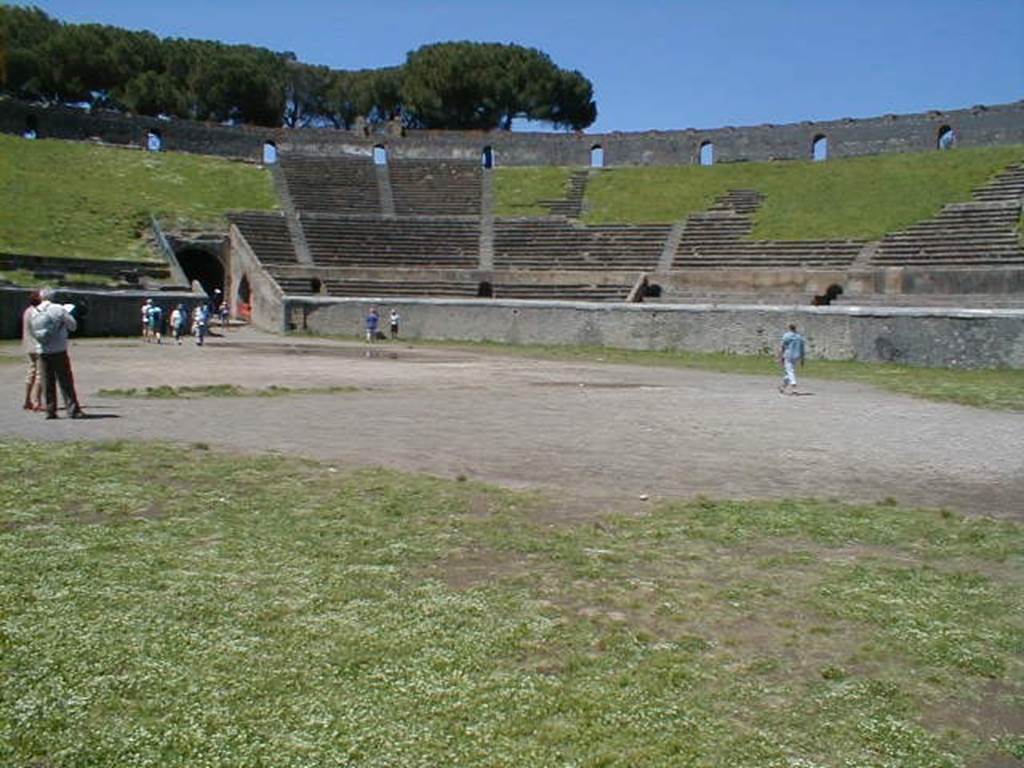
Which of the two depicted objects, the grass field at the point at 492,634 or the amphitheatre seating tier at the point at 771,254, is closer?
the grass field at the point at 492,634

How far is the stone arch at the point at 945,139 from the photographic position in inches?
1987

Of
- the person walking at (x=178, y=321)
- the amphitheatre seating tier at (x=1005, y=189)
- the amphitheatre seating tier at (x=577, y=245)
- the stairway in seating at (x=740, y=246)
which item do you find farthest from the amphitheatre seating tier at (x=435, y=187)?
the amphitheatre seating tier at (x=1005, y=189)

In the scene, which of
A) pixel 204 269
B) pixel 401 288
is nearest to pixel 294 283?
pixel 401 288

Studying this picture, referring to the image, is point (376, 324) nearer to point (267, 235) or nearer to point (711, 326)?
point (711, 326)

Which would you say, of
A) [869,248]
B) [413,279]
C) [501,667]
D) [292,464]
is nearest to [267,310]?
[413,279]

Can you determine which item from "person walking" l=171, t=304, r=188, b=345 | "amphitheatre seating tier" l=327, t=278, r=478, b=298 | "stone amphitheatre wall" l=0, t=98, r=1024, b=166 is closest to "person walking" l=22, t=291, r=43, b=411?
"person walking" l=171, t=304, r=188, b=345

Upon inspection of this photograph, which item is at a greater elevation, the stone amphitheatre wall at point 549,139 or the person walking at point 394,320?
the stone amphitheatre wall at point 549,139

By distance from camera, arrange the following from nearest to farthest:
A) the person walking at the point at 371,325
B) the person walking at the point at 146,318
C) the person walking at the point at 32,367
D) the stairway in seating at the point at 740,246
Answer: the person walking at the point at 32,367
the person walking at the point at 146,318
the person walking at the point at 371,325
the stairway in seating at the point at 740,246

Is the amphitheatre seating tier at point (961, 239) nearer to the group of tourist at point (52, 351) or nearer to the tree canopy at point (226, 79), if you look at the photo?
the group of tourist at point (52, 351)

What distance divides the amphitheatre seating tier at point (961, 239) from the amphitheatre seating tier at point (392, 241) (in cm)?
1764

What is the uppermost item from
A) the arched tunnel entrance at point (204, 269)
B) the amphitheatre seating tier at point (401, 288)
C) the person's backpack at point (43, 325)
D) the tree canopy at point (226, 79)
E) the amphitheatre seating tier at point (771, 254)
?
the tree canopy at point (226, 79)

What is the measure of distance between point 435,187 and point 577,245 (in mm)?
12231

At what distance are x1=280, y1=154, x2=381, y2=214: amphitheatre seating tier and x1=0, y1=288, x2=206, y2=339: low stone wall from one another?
16.9 metres

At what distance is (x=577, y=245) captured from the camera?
44.7 metres
